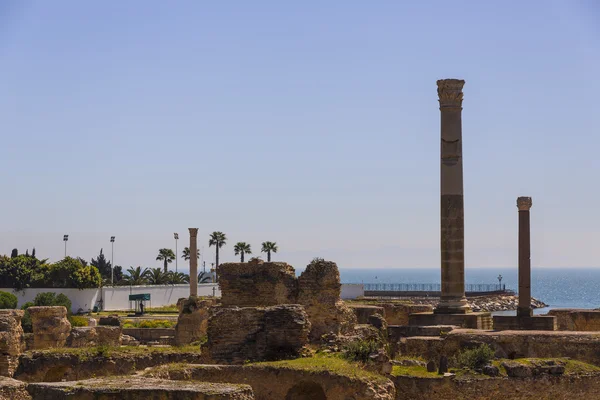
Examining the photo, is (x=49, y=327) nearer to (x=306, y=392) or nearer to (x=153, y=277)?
(x=306, y=392)

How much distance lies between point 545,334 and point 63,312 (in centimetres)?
1570

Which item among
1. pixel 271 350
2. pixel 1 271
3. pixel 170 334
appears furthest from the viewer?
pixel 1 271

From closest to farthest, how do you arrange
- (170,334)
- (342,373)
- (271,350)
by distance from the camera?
(342,373) < (271,350) < (170,334)

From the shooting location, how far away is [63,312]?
113ft

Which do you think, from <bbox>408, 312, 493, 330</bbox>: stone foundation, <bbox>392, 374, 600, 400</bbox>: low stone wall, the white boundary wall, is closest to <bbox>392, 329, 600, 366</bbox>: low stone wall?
<bbox>392, 374, 600, 400</bbox>: low stone wall

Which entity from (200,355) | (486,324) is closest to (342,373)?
(200,355)

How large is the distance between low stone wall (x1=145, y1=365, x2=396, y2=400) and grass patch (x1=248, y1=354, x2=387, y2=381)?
3.4 inches

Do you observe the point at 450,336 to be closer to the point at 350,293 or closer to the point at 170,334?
the point at 170,334

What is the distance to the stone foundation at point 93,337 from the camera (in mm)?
30167

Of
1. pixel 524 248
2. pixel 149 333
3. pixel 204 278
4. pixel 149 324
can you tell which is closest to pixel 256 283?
pixel 524 248

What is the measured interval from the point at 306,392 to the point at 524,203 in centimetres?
1815

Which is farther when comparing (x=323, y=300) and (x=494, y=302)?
→ (x=494, y=302)

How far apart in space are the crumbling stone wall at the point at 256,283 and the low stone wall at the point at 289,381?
21.7 ft

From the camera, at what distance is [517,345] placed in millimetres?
27250
